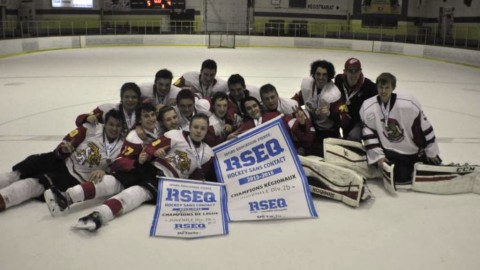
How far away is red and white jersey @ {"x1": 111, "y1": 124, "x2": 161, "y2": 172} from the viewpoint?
3.42 meters

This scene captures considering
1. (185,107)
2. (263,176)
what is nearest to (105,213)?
(263,176)

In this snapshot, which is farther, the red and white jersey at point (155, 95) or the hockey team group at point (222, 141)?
the red and white jersey at point (155, 95)

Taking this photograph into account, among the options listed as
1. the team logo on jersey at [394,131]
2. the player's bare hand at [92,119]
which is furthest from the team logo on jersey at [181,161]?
the team logo on jersey at [394,131]

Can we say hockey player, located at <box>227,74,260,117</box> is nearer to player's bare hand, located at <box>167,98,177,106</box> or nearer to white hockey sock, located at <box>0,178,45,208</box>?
player's bare hand, located at <box>167,98,177,106</box>

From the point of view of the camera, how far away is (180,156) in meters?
3.45

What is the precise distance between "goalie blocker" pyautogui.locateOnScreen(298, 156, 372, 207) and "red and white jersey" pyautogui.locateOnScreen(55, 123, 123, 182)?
63.1 inches

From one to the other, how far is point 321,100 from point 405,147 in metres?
0.93

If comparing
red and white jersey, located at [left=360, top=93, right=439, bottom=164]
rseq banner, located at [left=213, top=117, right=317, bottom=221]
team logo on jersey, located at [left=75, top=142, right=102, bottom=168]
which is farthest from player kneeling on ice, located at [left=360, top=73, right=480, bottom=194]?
team logo on jersey, located at [left=75, top=142, right=102, bottom=168]

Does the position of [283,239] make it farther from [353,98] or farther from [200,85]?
[200,85]

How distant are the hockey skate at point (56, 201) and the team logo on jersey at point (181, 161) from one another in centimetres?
79

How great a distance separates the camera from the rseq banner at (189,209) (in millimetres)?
2957

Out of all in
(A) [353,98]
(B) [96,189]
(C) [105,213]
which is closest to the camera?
(C) [105,213]

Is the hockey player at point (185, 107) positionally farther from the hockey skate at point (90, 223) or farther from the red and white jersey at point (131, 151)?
the hockey skate at point (90, 223)

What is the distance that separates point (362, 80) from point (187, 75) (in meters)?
2.11
